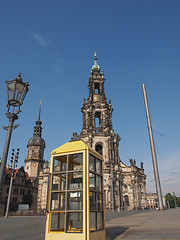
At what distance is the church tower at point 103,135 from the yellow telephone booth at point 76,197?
35.6 m

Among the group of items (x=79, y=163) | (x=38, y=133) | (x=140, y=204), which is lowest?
(x=140, y=204)

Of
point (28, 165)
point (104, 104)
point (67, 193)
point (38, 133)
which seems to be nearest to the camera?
point (67, 193)

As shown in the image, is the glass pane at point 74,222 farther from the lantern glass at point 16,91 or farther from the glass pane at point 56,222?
the lantern glass at point 16,91

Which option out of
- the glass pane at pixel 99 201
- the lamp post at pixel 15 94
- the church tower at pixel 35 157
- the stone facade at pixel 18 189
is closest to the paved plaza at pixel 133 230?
the glass pane at pixel 99 201

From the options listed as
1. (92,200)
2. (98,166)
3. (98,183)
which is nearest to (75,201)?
(92,200)

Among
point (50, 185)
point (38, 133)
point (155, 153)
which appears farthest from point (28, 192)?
point (50, 185)

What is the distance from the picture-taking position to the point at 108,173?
139 feet

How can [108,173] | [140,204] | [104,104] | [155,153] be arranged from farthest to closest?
[104,104]
[140,204]
[108,173]
[155,153]

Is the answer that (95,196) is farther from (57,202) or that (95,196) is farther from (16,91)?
(16,91)

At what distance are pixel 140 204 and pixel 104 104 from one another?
87.1ft

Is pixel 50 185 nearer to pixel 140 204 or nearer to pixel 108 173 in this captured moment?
pixel 108 173

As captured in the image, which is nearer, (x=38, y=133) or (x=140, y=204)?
A: (x=140, y=204)

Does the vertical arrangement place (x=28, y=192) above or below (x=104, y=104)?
below

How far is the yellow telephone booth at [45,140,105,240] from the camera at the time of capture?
15.2ft
